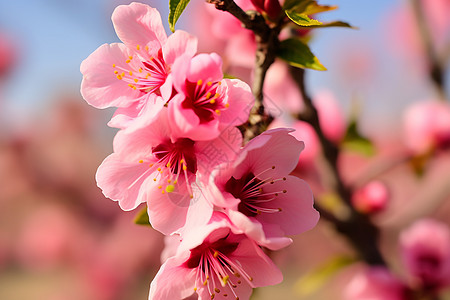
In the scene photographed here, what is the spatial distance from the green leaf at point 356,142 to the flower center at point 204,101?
0.51 m

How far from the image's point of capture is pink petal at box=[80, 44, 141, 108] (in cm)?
49

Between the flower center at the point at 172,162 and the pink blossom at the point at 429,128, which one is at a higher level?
the flower center at the point at 172,162

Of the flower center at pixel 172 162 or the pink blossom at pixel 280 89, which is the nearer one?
the flower center at pixel 172 162

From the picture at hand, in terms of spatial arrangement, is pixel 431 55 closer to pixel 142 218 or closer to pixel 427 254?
pixel 427 254

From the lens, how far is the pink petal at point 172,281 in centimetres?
46

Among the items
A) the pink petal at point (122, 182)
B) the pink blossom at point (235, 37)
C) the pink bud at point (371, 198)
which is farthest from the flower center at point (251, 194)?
the pink bud at point (371, 198)

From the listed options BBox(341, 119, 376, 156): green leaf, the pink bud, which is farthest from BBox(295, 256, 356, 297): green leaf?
BBox(341, 119, 376, 156): green leaf

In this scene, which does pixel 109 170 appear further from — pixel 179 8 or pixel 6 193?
pixel 6 193

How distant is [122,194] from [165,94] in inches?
5.4

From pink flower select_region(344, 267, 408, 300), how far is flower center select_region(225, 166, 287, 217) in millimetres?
511

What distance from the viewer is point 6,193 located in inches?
111

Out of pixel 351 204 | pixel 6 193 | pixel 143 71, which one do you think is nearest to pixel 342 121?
pixel 351 204

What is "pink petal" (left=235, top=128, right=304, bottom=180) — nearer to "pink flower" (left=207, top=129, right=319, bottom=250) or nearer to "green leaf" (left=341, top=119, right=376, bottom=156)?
"pink flower" (left=207, top=129, right=319, bottom=250)

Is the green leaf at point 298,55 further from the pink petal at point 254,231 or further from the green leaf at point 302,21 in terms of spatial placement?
the pink petal at point 254,231
